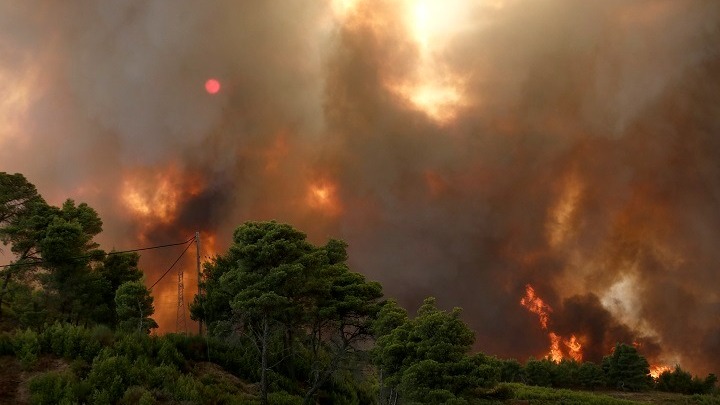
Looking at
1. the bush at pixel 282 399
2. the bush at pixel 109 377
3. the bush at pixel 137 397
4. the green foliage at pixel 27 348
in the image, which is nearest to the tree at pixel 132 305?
the green foliage at pixel 27 348

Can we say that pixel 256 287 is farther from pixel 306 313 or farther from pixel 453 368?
pixel 453 368

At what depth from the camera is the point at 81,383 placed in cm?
2745

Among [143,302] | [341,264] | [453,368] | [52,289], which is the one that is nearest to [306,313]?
[341,264]

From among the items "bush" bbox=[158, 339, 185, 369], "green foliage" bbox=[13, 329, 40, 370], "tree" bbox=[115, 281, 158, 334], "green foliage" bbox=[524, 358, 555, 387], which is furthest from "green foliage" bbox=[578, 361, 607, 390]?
"green foliage" bbox=[13, 329, 40, 370]

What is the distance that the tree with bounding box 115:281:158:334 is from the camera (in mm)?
47562

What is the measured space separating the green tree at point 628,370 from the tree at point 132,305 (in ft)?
353

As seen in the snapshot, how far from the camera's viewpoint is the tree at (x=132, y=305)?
47.6 meters

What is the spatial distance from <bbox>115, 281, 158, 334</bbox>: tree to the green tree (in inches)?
4230

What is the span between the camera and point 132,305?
1895 inches

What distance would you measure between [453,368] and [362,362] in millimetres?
12743

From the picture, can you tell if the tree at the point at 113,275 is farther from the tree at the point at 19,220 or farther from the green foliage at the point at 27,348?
the green foliage at the point at 27,348

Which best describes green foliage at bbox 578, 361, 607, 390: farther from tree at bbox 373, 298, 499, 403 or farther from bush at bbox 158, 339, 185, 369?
bush at bbox 158, 339, 185, 369

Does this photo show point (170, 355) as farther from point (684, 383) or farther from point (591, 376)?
point (684, 383)

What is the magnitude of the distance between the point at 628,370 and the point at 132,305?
11015 centimetres
